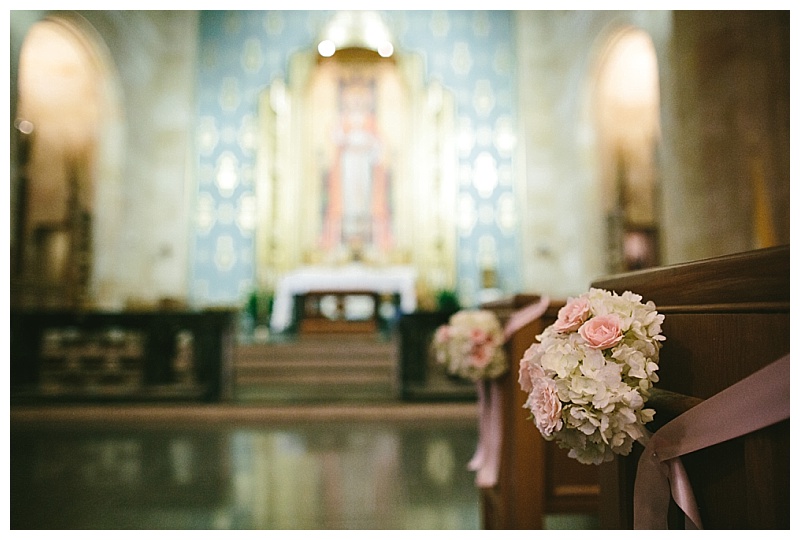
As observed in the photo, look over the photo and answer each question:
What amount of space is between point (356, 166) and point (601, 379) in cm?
976

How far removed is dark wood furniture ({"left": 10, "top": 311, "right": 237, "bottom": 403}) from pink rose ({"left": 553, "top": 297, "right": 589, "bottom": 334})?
5.12m

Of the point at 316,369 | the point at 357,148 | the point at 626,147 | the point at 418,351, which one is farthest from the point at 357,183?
the point at 418,351

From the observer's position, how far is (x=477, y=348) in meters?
2.49

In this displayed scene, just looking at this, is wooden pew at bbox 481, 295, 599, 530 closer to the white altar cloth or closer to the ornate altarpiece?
the white altar cloth

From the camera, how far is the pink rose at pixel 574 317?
4.38ft

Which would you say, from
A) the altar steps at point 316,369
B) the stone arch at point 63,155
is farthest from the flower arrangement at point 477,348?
the stone arch at point 63,155

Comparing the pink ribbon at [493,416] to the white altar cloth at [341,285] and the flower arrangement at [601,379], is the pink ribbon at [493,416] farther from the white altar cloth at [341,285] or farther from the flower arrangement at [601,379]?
the white altar cloth at [341,285]

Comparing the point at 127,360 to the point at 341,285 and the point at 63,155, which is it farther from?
the point at 63,155

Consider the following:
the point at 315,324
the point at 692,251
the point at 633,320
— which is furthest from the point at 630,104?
the point at 633,320

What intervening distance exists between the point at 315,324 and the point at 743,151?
19.7ft

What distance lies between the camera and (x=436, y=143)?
10.6 metres

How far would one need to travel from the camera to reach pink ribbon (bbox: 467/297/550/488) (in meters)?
2.23

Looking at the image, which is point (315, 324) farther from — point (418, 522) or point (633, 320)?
point (633, 320)

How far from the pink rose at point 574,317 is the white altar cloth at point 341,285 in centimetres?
755
